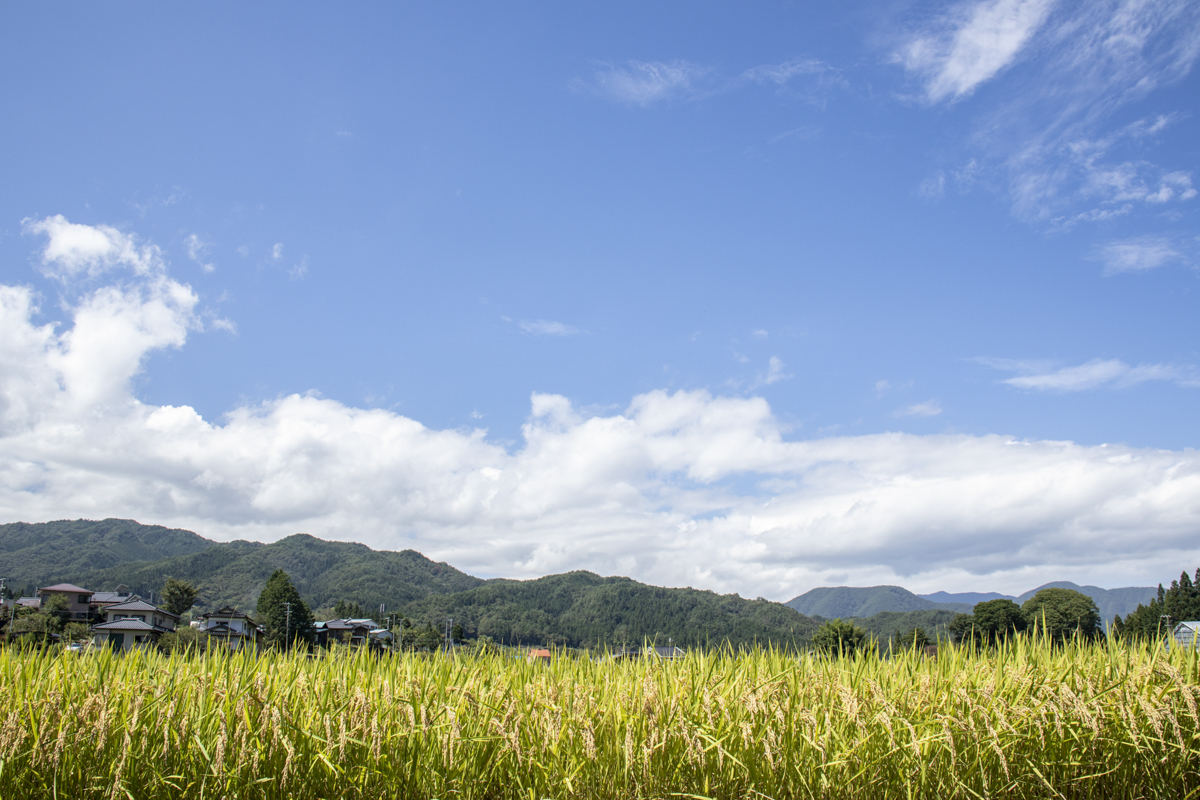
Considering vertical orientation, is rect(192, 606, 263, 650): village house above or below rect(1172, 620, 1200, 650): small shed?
below

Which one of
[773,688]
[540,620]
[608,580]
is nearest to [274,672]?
[773,688]

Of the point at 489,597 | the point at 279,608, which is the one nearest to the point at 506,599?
the point at 489,597

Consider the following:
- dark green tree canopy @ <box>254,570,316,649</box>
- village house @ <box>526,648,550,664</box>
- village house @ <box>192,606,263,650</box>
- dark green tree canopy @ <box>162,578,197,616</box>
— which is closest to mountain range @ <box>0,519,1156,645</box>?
dark green tree canopy @ <box>254,570,316,649</box>

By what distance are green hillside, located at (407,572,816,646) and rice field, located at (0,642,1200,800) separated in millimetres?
88497

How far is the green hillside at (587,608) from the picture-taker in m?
104

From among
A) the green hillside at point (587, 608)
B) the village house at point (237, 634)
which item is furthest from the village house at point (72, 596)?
the green hillside at point (587, 608)

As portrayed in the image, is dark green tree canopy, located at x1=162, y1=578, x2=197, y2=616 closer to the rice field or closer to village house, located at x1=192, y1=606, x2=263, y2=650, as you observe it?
village house, located at x1=192, y1=606, x2=263, y2=650

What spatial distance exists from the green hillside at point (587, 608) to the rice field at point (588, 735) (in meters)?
88.5

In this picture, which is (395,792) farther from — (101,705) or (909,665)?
(909,665)

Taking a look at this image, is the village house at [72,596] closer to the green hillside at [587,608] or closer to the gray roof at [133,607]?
the gray roof at [133,607]

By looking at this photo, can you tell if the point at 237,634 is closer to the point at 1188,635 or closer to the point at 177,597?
the point at 1188,635

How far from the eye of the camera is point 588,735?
343 cm

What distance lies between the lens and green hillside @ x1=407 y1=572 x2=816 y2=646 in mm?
103625

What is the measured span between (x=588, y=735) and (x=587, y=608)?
5206 inches
